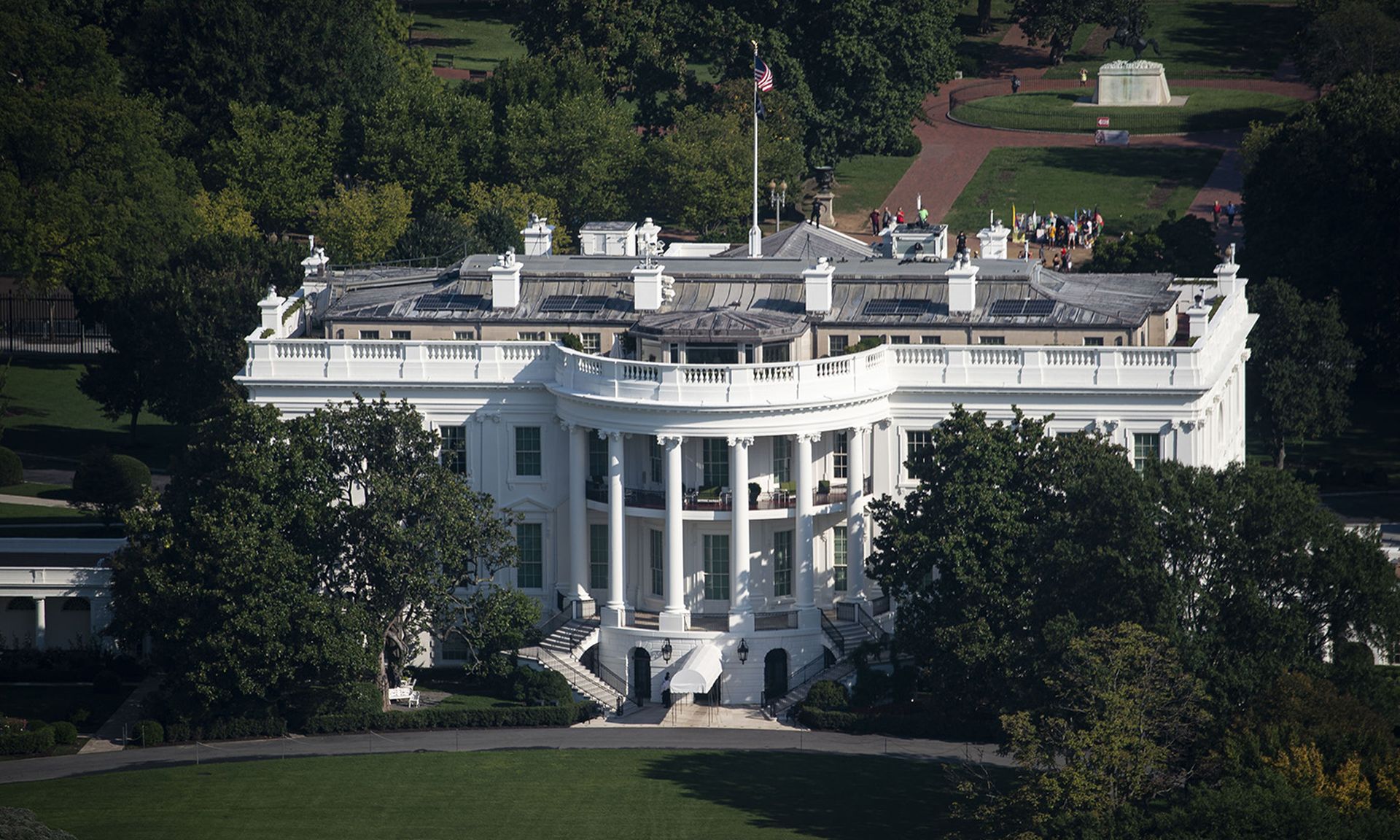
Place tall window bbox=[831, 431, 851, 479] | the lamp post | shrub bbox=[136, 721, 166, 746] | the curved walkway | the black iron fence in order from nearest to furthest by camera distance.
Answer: the curved walkway, shrub bbox=[136, 721, 166, 746], tall window bbox=[831, 431, 851, 479], the black iron fence, the lamp post

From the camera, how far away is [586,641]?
402 feet

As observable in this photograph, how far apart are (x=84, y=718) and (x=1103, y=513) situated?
40.0 metres

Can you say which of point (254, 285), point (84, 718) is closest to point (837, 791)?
point (84, 718)

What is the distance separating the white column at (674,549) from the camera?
120 m

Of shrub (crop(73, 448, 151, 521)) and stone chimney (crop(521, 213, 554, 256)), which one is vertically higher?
stone chimney (crop(521, 213, 554, 256))

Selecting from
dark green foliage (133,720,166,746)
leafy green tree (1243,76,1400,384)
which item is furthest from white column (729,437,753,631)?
leafy green tree (1243,76,1400,384)

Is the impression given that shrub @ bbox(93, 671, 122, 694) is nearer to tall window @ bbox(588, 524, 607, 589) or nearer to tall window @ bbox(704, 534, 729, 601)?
tall window @ bbox(588, 524, 607, 589)

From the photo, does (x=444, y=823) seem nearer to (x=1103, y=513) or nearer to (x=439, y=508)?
(x=439, y=508)

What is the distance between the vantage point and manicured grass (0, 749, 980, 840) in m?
106

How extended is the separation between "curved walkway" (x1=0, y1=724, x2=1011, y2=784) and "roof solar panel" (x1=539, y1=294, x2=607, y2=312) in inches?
747

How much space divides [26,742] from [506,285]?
27637 millimetres

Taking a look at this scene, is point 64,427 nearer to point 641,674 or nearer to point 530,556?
point 530,556

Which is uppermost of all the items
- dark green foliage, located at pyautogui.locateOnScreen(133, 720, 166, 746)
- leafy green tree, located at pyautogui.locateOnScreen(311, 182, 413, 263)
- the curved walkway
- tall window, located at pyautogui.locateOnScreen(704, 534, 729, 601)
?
leafy green tree, located at pyautogui.locateOnScreen(311, 182, 413, 263)

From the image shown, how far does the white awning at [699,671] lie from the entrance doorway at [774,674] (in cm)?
187
